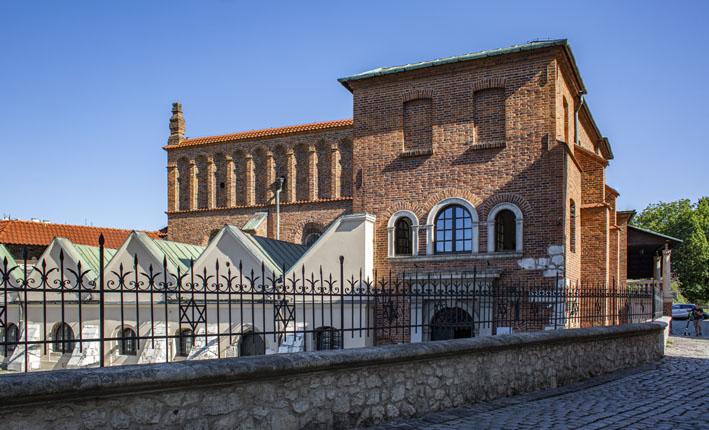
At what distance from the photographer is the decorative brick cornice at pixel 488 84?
19422mm

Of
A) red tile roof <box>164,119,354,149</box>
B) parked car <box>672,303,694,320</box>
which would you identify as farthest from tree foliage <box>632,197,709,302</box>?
red tile roof <box>164,119,354,149</box>

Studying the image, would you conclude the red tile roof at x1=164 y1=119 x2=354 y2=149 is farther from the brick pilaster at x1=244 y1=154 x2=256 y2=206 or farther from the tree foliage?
the tree foliage

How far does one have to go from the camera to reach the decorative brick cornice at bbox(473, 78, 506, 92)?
19422 millimetres

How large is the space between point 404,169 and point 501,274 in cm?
454

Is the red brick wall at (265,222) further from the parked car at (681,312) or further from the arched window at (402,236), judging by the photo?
the parked car at (681,312)

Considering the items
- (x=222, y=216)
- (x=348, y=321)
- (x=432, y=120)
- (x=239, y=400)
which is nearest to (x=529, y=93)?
(x=432, y=120)

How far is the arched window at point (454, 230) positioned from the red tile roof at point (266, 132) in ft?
47.3

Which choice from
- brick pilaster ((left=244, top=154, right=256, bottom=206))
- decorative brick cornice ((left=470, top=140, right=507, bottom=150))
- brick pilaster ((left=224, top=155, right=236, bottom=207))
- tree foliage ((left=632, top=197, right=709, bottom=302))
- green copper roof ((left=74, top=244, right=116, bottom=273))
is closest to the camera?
decorative brick cornice ((left=470, top=140, right=507, bottom=150))

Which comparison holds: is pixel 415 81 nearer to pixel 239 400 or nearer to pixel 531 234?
pixel 531 234

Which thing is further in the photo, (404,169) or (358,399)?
(404,169)

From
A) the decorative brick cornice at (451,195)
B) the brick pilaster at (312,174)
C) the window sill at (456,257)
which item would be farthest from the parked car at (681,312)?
the decorative brick cornice at (451,195)

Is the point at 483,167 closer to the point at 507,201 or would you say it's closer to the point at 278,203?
the point at 507,201

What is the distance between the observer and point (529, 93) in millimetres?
19000

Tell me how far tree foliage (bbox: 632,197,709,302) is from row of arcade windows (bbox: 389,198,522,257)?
34144mm
